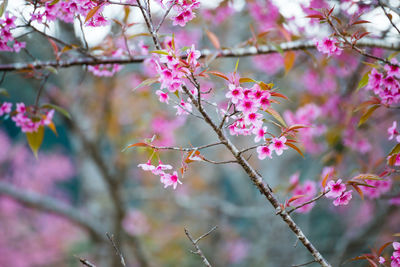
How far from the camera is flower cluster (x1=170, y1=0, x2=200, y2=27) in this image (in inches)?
35.8

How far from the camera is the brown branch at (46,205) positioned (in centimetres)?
268

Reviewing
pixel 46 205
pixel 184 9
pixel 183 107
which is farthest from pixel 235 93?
pixel 46 205

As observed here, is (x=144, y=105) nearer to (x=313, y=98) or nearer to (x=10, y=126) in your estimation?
(x=313, y=98)

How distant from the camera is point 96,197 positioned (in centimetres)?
464

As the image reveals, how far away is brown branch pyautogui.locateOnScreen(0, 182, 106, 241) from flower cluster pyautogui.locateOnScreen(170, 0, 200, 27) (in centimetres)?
245

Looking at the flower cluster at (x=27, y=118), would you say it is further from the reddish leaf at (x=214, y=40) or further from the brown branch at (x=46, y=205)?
the brown branch at (x=46, y=205)

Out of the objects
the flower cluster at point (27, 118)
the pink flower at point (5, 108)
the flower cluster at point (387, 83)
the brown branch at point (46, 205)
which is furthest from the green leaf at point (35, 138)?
the brown branch at point (46, 205)

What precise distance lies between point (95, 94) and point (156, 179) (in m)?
Result: 1.91

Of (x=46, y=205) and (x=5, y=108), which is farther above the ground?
(x=46, y=205)

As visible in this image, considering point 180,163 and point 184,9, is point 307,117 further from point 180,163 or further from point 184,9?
point 180,163

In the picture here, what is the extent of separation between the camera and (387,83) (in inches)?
42.9

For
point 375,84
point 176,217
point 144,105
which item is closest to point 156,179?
point 176,217

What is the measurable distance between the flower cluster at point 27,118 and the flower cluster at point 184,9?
74 centimetres

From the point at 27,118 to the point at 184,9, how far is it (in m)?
0.82
